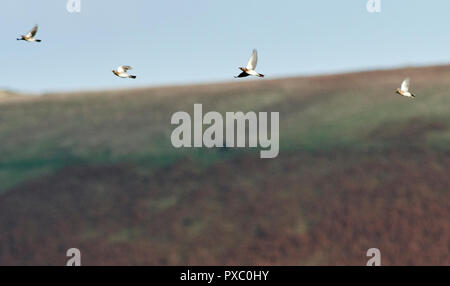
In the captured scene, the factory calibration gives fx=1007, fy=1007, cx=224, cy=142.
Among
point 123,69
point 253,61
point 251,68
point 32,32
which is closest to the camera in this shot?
point 251,68

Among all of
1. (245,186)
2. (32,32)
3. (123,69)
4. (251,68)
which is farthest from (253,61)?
(245,186)

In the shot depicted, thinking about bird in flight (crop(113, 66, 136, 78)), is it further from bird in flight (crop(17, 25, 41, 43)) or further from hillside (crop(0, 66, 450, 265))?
hillside (crop(0, 66, 450, 265))

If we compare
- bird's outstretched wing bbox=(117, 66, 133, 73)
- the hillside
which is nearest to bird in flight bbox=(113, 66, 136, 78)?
bird's outstretched wing bbox=(117, 66, 133, 73)

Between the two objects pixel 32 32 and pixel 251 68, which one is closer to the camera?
pixel 251 68

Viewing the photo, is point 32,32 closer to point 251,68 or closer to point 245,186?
point 251,68

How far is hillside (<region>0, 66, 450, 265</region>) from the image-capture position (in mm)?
83188

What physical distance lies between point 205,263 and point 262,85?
49562mm

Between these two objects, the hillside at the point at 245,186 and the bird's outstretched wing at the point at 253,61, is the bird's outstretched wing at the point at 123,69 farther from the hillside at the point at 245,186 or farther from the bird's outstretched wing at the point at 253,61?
the hillside at the point at 245,186

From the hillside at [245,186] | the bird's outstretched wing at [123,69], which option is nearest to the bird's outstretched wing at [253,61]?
the bird's outstretched wing at [123,69]

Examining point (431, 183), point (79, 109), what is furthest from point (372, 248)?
point (79, 109)

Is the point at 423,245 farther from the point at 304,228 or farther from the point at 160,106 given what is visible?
the point at 160,106

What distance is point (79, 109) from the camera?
125 m

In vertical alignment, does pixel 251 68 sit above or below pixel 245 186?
below

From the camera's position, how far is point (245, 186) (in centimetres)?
9431
